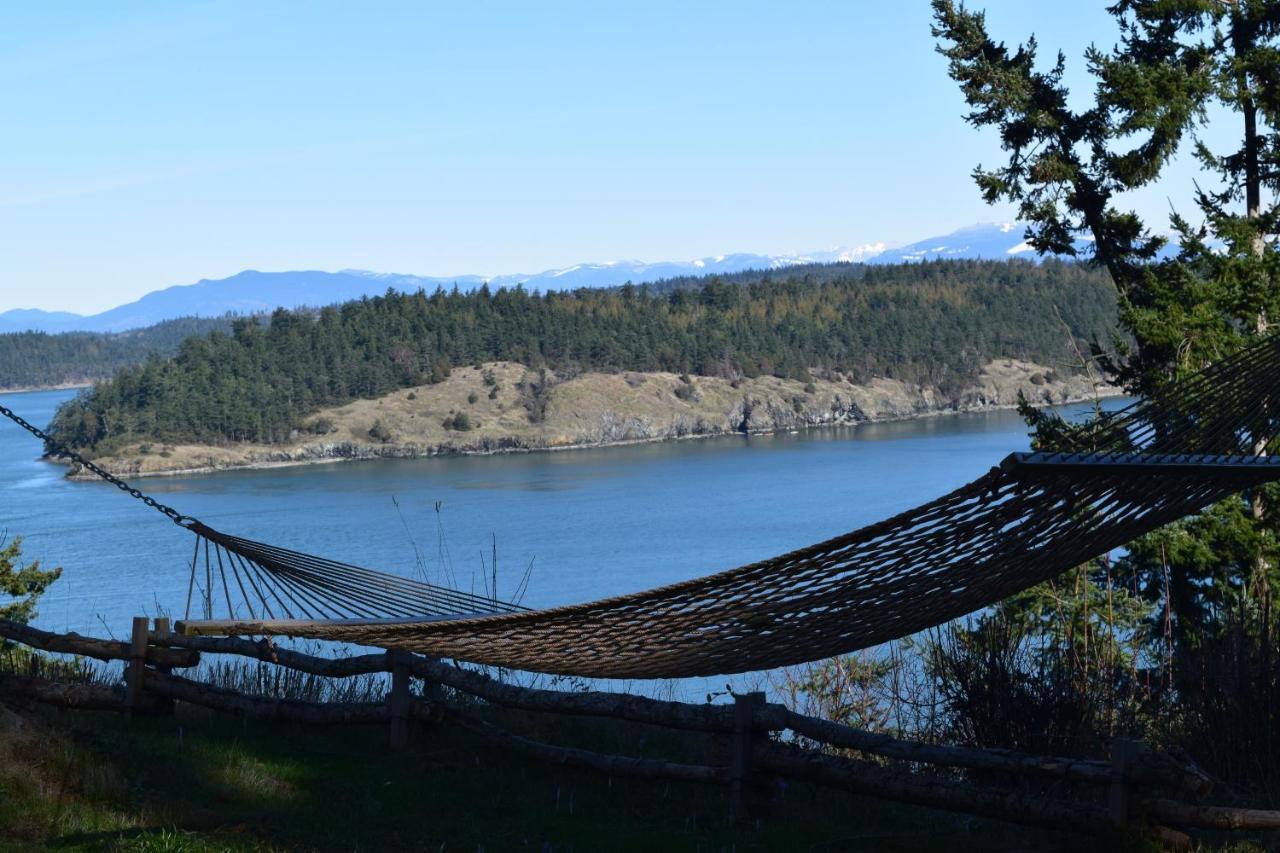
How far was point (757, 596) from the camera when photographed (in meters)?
2.75

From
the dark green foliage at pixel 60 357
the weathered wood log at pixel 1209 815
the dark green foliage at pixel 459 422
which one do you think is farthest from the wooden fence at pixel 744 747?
the dark green foliage at pixel 60 357

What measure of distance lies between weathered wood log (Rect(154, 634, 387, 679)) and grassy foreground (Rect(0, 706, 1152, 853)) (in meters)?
0.20

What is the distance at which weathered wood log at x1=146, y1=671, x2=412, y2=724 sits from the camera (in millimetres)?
3887

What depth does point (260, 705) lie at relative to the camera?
394 cm

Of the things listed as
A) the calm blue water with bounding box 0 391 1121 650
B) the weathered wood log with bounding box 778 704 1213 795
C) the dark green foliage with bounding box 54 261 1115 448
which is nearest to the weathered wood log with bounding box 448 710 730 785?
the weathered wood log with bounding box 778 704 1213 795

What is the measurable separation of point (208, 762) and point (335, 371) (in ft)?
174

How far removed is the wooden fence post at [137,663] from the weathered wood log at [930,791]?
6.21 ft

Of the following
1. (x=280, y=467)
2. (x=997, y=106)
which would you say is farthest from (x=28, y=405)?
(x=997, y=106)

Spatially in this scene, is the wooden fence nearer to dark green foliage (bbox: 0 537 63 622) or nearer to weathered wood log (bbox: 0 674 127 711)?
weathered wood log (bbox: 0 674 127 711)

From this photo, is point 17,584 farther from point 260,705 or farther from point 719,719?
point 719,719

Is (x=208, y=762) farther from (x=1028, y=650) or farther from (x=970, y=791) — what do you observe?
(x=1028, y=650)

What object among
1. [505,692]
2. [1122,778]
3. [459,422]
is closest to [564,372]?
[459,422]

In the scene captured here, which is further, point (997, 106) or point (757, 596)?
point (997, 106)

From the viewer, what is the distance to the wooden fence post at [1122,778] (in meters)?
2.58
